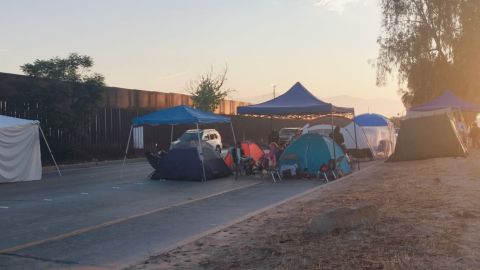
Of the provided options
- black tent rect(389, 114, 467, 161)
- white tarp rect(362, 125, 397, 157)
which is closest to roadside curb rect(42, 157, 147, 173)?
white tarp rect(362, 125, 397, 157)

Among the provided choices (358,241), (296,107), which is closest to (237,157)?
(296,107)

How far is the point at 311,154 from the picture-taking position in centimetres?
1816

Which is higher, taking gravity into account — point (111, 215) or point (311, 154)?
point (311, 154)

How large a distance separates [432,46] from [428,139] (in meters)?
14.9

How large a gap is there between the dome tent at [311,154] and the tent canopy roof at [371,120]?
9.27 metres

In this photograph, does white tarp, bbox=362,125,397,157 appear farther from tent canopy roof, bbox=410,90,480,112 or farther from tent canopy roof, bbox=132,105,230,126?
tent canopy roof, bbox=132,105,230,126

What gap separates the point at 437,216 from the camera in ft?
27.6

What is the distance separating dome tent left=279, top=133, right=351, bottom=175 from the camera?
17891 mm

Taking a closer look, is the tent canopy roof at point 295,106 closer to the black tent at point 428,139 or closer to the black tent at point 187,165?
the black tent at point 187,165

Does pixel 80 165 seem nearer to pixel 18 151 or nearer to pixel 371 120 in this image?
pixel 18 151

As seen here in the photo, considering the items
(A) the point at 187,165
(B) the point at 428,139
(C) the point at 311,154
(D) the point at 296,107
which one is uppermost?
(D) the point at 296,107

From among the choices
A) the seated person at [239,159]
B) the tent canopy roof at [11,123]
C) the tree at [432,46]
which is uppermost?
the tree at [432,46]

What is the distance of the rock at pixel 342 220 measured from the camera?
25.0 ft

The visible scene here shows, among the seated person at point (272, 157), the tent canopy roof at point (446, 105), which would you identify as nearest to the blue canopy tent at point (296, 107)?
the seated person at point (272, 157)
